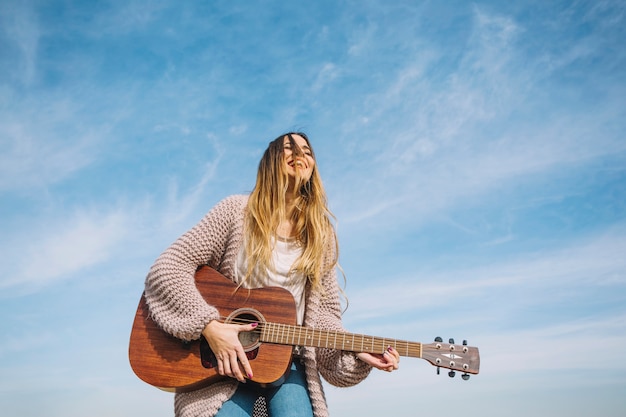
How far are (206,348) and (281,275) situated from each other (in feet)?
2.05

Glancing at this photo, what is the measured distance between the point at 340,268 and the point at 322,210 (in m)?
0.41

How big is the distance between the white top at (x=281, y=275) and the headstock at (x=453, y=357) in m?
0.79

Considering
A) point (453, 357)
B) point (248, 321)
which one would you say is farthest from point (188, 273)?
point (453, 357)

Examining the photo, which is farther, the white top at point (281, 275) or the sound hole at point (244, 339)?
the white top at point (281, 275)

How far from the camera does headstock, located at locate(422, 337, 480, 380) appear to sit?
3037mm

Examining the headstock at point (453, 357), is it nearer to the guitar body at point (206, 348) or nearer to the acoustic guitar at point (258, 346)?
the acoustic guitar at point (258, 346)

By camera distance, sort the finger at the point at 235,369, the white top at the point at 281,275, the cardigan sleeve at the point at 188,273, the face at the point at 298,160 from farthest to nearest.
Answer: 1. the face at the point at 298,160
2. the white top at the point at 281,275
3. the cardigan sleeve at the point at 188,273
4. the finger at the point at 235,369

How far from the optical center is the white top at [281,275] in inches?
128

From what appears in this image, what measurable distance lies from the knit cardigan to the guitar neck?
0.13 metres

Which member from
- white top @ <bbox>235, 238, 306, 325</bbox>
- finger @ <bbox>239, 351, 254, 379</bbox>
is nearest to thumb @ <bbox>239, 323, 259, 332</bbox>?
finger @ <bbox>239, 351, 254, 379</bbox>

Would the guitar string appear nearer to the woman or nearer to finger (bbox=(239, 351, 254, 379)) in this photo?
the woman

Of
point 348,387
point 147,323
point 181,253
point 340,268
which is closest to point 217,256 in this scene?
point 181,253

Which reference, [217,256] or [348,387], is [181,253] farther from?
[348,387]

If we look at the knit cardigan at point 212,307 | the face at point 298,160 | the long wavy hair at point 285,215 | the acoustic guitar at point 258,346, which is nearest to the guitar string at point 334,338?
the acoustic guitar at point 258,346
